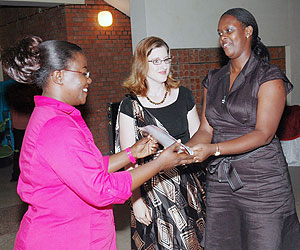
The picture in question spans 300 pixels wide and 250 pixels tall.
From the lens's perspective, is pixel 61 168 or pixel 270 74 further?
pixel 270 74

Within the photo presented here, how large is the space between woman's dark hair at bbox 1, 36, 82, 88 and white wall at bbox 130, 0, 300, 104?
321cm

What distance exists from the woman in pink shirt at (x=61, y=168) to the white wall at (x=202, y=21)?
3.23 meters

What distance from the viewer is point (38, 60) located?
5.41ft

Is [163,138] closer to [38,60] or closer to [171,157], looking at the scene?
[171,157]

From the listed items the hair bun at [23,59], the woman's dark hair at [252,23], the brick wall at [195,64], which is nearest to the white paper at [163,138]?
the hair bun at [23,59]

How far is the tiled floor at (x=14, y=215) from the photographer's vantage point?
13.4 feet

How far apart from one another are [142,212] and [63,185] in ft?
3.42

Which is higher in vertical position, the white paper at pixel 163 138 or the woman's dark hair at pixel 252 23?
the woman's dark hair at pixel 252 23

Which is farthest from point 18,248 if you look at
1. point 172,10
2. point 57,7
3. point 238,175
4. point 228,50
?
point 57,7

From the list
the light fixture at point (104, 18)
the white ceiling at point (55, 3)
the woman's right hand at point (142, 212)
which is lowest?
the woman's right hand at point (142, 212)

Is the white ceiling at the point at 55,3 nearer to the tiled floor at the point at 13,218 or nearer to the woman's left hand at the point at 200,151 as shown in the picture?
the tiled floor at the point at 13,218

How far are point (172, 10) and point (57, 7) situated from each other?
373cm

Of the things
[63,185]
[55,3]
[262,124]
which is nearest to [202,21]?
[262,124]

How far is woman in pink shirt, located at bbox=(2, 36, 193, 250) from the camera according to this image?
1.49m
